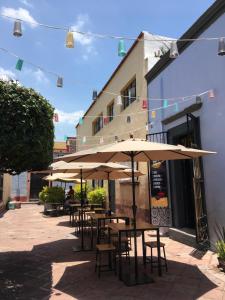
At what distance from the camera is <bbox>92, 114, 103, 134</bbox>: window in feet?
64.0

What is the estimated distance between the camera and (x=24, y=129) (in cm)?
511

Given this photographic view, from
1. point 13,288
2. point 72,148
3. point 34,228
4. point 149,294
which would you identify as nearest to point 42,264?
point 13,288

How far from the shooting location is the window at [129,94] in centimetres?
1366

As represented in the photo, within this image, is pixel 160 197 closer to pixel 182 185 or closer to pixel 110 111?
pixel 182 185

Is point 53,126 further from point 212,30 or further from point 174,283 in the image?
point 212,30

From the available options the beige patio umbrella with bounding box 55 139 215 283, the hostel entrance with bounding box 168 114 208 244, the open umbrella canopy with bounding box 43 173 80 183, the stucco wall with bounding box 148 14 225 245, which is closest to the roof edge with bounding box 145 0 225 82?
the stucco wall with bounding box 148 14 225 245

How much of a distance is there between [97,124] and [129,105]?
24.4 feet

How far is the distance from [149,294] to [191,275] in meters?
1.24

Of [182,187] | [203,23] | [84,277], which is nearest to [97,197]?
[182,187]

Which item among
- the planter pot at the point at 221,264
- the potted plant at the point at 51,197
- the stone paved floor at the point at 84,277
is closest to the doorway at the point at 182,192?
the stone paved floor at the point at 84,277

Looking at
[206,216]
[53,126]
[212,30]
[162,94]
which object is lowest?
[206,216]

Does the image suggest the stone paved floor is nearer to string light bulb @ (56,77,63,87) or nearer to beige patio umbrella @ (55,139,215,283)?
beige patio umbrella @ (55,139,215,283)

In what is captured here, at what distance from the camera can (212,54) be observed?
7.69m

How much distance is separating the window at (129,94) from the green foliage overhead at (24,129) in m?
8.17
